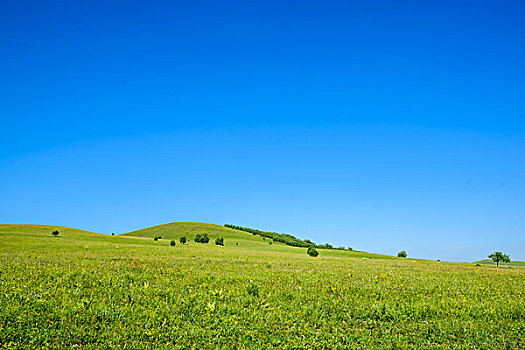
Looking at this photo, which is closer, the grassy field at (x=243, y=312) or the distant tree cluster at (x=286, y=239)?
the grassy field at (x=243, y=312)

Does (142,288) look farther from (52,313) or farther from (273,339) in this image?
(273,339)

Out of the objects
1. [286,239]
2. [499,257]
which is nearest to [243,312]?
[499,257]

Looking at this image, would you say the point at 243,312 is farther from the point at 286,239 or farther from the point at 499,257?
the point at 286,239

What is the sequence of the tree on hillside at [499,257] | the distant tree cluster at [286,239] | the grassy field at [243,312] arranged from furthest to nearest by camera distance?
1. the distant tree cluster at [286,239]
2. the tree on hillside at [499,257]
3. the grassy field at [243,312]

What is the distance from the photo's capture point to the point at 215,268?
16.3 m

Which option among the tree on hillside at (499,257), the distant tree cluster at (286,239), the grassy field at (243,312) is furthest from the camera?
the distant tree cluster at (286,239)

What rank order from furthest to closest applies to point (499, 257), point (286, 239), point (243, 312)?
point (286, 239)
point (499, 257)
point (243, 312)

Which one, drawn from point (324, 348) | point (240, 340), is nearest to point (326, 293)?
point (324, 348)

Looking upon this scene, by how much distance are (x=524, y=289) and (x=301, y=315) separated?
413 inches

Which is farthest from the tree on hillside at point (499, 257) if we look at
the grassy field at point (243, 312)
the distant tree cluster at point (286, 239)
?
the grassy field at point (243, 312)

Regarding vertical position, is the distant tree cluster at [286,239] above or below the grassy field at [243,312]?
below

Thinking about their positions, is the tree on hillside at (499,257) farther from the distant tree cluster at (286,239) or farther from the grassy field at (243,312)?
the grassy field at (243,312)

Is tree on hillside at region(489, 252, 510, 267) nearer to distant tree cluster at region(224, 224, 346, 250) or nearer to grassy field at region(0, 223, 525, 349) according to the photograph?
distant tree cluster at region(224, 224, 346, 250)

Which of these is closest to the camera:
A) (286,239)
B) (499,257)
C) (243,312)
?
(243,312)
